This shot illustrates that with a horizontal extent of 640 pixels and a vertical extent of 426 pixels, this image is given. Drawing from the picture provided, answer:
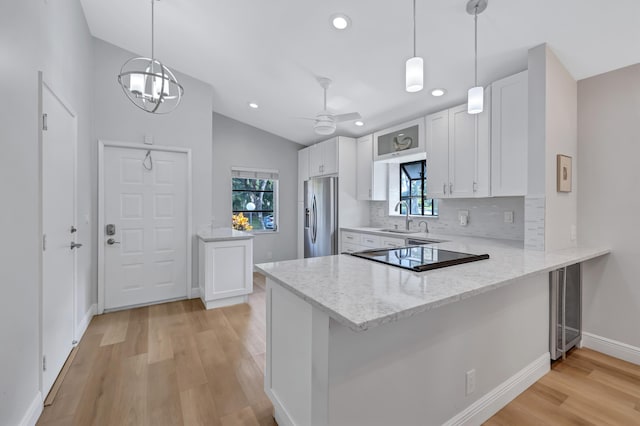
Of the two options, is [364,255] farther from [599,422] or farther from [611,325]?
[611,325]

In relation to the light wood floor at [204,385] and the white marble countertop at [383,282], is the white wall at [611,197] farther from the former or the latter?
the white marble countertop at [383,282]

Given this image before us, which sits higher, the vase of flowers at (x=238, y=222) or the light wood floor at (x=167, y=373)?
the vase of flowers at (x=238, y=222)

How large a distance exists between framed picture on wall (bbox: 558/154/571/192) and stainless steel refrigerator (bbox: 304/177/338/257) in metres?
2.81

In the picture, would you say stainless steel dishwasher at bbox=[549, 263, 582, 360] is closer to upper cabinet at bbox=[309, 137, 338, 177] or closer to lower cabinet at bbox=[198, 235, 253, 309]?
lower cabinet at bbox=[198, 235, 253, 309]

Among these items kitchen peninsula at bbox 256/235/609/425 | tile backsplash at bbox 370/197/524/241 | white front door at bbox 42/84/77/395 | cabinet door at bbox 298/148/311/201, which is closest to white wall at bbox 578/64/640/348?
tile backsplash at bbox 370/197/524/241

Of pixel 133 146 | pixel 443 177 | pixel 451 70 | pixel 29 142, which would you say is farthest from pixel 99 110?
pixel 443 177

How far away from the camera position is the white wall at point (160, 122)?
11.1ft

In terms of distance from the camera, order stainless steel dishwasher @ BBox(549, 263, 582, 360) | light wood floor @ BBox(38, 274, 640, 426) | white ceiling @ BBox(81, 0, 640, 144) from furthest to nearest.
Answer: stainless steel dishwasher @ BBox(549, 263, 582, 360) < white ceiling @ BBox(81, 0, 640, 144) < light wood floor @ BBox(38, 274, 640, 426)

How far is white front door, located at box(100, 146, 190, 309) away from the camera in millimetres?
3459

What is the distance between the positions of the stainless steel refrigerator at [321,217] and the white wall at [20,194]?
3.43 m

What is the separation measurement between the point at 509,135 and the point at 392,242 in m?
1.72

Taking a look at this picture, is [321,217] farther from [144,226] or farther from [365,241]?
[144,226]

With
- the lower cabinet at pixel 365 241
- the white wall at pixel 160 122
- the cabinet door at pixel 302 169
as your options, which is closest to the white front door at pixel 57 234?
the white wall at pixel 160 122

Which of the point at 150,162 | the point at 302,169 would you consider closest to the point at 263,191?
the point at 302,169
